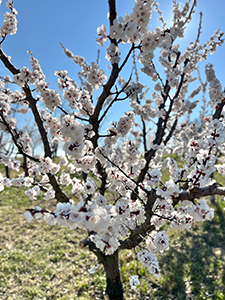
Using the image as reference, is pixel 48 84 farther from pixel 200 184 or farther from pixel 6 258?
pixel 6 258

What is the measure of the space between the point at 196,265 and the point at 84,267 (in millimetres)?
2801

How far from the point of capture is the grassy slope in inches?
146

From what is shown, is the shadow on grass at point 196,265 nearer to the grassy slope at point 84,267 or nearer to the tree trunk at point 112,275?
the grassy slope at point 84,267

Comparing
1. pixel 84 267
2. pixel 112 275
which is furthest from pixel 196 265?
pixel 84 267

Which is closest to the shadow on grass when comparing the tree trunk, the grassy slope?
the grassy slope

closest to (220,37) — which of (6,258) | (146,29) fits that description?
(146,29)

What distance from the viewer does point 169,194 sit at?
1796 millimetres

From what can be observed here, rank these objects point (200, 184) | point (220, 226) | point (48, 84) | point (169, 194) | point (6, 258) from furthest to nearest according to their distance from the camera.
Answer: point (220, 226) < point (6, 258) < point (48, 84) < point (200, 184) < point (169, 194)

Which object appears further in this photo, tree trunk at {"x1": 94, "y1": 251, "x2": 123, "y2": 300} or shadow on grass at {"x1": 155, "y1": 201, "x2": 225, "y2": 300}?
shadow on grass at {"x1": 155, "y1": 201, "x2": 225, "y2": 300}

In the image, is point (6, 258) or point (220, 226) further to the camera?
point (220, 226)

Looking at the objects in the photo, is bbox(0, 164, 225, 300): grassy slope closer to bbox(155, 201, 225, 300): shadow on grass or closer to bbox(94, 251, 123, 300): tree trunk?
bbox(155, 201, 225, 300): shadow on grass

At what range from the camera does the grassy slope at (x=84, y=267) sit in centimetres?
371

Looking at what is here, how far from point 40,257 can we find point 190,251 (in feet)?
13.8

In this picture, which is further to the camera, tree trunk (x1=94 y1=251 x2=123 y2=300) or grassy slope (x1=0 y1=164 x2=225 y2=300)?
grassy slope (x1=0 y1=164 x2=225 y2=300)
